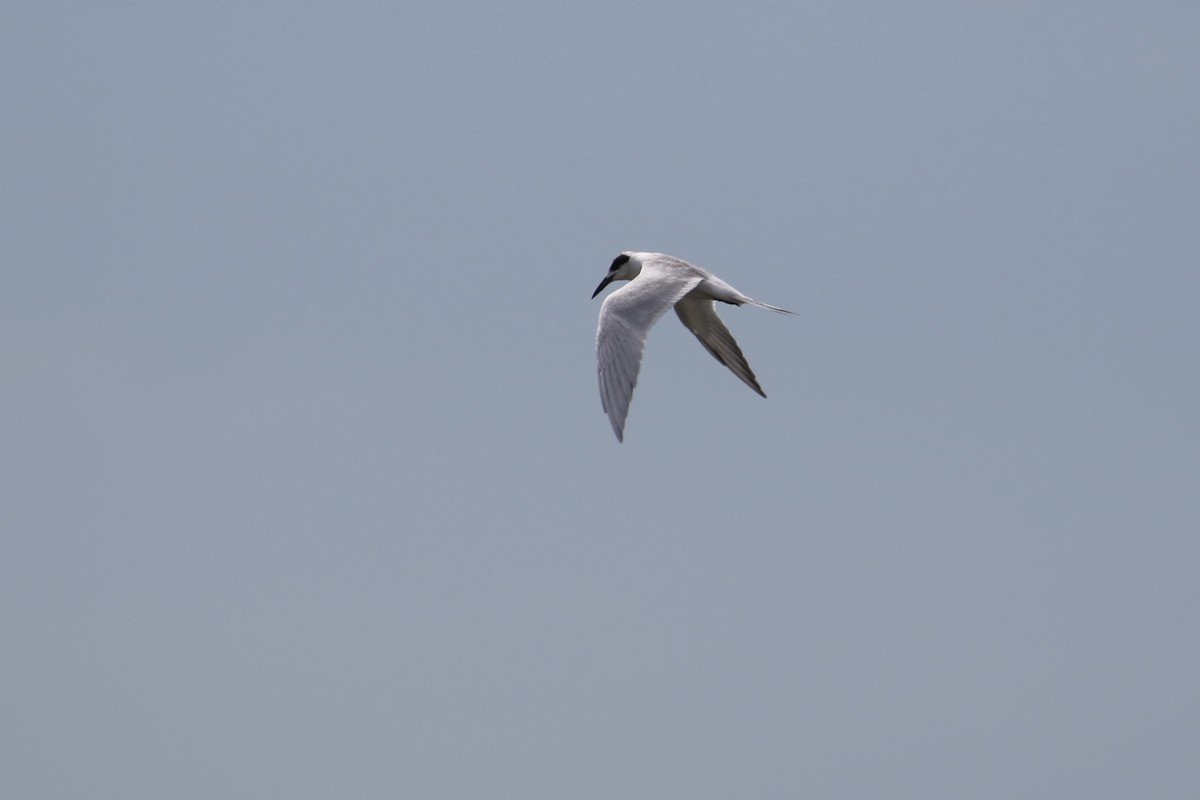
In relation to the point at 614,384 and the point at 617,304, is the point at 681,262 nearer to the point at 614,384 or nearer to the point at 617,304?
the point at 617,304

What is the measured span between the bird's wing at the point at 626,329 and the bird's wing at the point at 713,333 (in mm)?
1649

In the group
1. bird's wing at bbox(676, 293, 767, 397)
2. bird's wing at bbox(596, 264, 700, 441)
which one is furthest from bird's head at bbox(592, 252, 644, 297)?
bird's wing at bbox(596, 264, 700, 441)

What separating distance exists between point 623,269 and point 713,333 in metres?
1.74

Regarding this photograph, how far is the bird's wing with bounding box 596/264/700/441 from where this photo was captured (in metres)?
20.8

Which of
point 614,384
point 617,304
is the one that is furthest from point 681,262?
point 614,384

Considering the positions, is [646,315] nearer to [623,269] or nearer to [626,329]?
[626,329]

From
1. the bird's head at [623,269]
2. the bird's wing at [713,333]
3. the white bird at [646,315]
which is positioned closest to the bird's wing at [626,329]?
the white bird at [646,315]

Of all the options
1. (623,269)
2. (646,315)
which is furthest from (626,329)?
(623,269)

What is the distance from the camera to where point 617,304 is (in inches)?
902

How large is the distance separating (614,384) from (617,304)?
2120mm

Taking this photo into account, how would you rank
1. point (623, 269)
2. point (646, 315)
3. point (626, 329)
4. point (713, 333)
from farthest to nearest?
point (623, 269) → point (713, 333) → point (646, 315) → point (626, 329)

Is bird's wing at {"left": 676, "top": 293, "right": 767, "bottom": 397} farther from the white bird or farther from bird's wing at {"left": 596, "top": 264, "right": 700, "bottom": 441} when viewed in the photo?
bird's wing at {"left": 596, "top": 264, "right": 700, "bottom": 441}

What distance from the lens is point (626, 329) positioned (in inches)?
877

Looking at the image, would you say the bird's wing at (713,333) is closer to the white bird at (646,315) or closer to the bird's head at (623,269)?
the white bird at (646,315)
